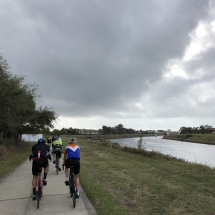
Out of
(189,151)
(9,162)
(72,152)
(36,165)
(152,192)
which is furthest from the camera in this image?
(189,151)

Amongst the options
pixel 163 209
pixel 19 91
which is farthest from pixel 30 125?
pixel 163 209

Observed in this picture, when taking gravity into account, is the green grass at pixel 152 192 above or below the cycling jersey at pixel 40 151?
below

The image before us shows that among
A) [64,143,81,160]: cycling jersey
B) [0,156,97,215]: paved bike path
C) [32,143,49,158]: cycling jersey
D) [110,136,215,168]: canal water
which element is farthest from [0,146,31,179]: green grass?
[110,136,215,168]: canal water

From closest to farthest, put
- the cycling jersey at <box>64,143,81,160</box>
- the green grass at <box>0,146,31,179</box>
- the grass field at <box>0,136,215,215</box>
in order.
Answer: the grass field at <box>0,136,215,215</box> < the cycling jersey at <box>64,143,81,160</box> < the green grass at <box>0,146,31,179</box>

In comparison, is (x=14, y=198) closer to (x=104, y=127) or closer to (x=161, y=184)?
(x=161, y=184)

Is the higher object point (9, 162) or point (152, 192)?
point (152, 192)

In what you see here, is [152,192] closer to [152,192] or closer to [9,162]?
[152,192]

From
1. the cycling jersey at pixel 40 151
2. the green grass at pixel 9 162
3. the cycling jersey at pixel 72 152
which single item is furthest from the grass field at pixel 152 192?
the cycling jersey at pixel 40 151

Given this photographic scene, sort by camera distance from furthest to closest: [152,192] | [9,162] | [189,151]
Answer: [189,151]
[9,162]
[152,192]

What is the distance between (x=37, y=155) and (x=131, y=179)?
14.0ft

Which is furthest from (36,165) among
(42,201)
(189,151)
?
(189,151)

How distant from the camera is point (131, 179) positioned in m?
7.04

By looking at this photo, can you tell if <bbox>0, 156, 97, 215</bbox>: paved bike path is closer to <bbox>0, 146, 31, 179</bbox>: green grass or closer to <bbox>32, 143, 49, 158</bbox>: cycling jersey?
<bbox>32, 143, 49, 158</bbox>: cycling jersey

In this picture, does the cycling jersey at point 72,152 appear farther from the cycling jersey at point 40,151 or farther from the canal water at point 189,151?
the canal water at point 189,151
